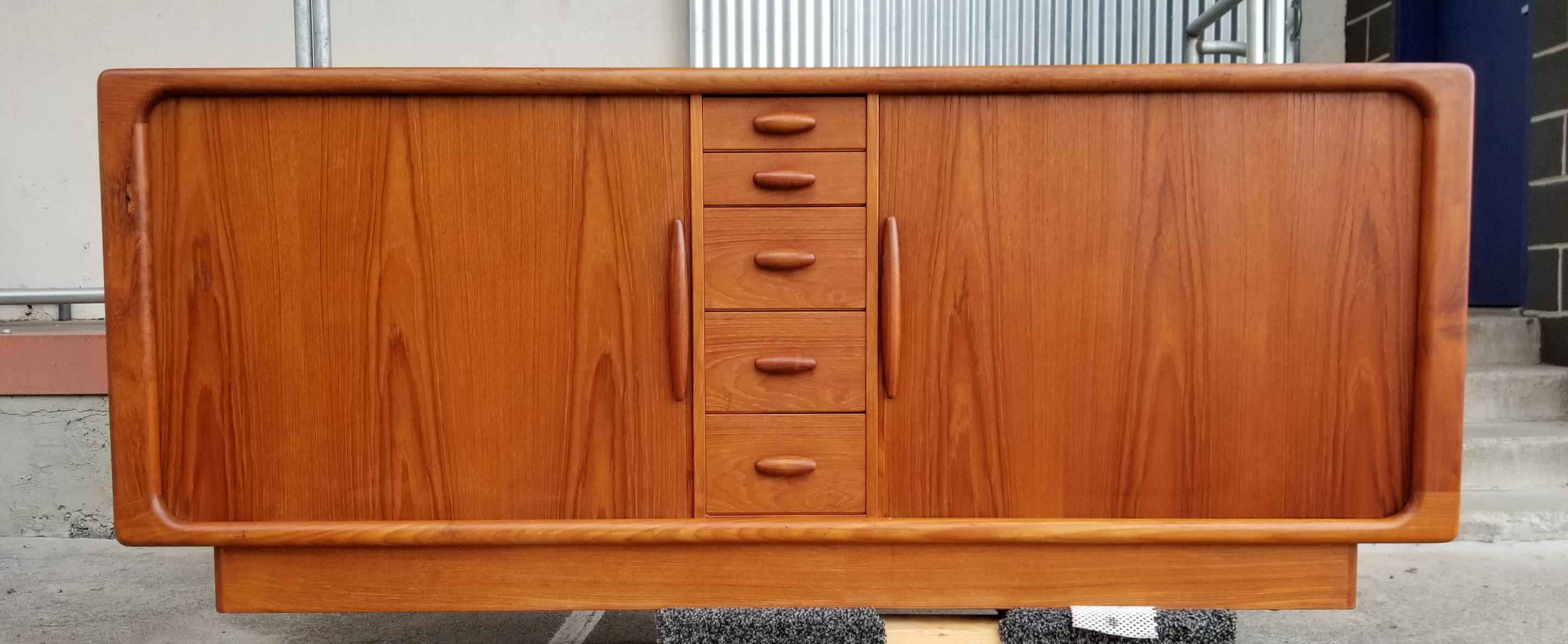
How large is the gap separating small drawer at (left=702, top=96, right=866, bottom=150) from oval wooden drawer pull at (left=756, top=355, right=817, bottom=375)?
8.7 inches

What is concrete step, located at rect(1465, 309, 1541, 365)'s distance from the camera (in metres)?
2.21

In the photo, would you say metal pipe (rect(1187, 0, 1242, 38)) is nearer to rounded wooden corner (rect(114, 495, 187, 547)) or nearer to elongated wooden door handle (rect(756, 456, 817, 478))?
elongated wooden door handle (rect(756, 456, 817, 478))

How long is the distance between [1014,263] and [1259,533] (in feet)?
1.27

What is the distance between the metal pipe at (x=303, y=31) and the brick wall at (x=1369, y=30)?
3.02 meters

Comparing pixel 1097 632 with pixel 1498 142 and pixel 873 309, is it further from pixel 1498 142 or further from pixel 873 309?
pixel 1498 142

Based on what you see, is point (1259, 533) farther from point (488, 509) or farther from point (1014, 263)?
point (488, 509)

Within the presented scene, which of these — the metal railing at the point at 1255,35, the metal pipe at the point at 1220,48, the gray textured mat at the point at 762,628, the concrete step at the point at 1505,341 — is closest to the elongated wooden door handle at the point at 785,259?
the gray textured mat at the point at 762,628

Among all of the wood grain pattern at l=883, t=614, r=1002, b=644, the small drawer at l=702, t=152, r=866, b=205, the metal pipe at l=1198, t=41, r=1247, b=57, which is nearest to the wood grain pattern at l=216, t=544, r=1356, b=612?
the wood grain pattern at l=883, t=614, r=1002, b=644

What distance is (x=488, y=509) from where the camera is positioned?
0.95 m

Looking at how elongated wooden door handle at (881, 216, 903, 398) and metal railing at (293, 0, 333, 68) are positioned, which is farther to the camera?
metal railing at (293, 0, 333, 68)

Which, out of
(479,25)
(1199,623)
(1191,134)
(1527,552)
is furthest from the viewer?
(479,25)

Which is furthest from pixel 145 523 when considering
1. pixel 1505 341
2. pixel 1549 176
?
pixel 1549 176

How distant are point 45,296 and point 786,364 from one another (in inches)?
91.6

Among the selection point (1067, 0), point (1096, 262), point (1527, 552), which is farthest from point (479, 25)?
point (1527, 552)
